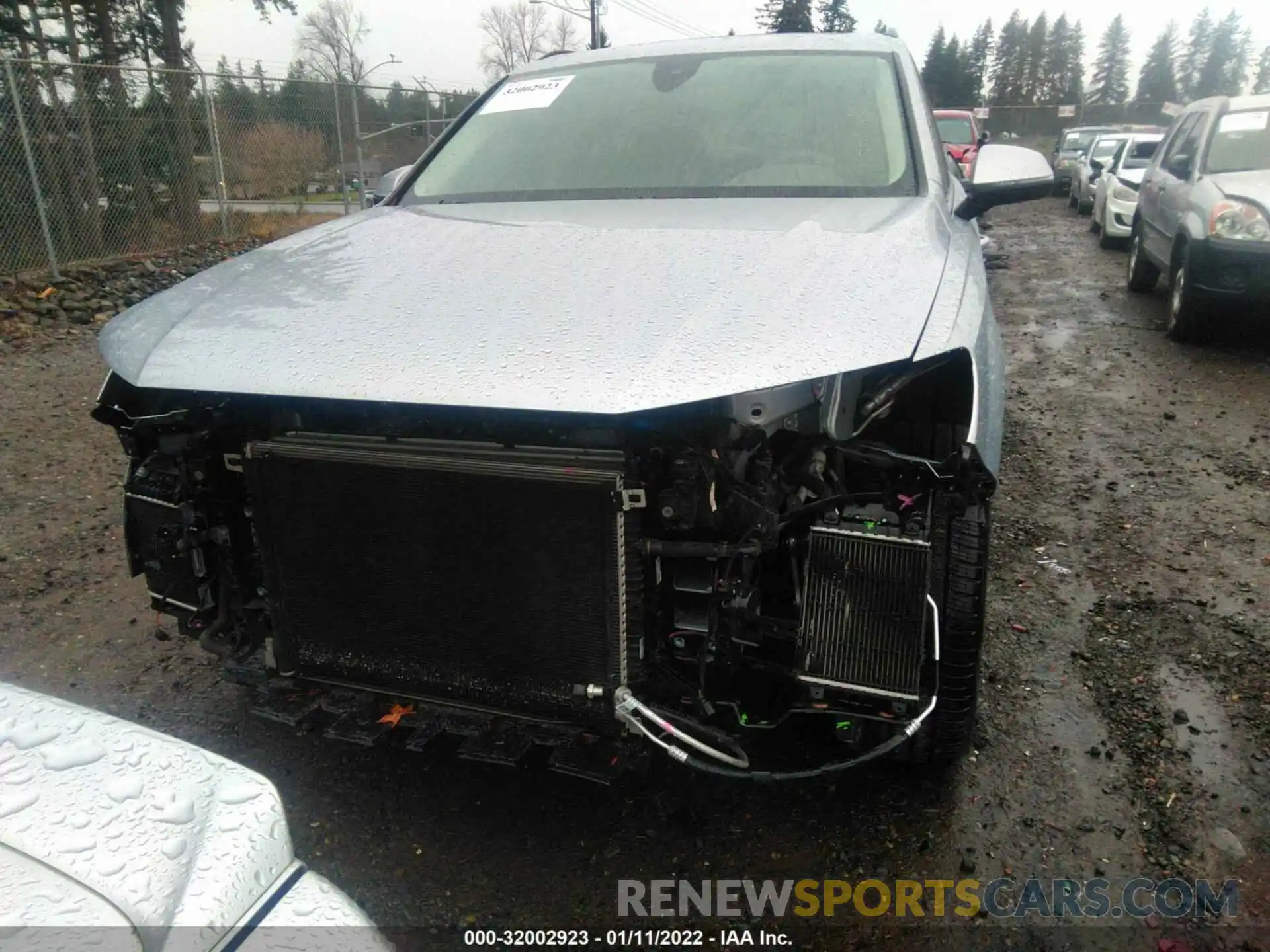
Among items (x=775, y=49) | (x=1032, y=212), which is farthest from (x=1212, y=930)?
(x=1032, y=212)

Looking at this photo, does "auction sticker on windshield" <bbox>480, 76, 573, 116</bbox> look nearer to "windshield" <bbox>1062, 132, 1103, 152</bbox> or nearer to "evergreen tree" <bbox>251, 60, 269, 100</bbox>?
"evergreen tree" <bbox>251, 60, 269, 100</bbox>

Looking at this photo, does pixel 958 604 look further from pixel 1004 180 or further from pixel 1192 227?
pixel 1192 227

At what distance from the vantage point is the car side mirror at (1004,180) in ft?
9.73

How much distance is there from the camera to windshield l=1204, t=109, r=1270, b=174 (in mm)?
6645

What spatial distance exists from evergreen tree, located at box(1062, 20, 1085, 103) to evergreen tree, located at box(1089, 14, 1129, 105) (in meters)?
8.49

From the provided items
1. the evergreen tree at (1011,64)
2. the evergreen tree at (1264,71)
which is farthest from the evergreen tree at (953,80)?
the evergreen tree at (1264,71)

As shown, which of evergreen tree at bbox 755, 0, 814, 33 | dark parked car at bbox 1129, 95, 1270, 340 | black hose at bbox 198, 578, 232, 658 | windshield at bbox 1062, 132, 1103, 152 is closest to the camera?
black hose at bbox 198, 578, 232, 658

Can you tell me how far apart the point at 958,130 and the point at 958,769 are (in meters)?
14.7

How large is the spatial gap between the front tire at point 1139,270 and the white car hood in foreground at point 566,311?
7058 mm

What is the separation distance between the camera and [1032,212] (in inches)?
663

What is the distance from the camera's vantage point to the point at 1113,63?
283 feet

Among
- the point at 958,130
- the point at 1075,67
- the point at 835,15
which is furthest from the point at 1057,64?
the point at 958,130

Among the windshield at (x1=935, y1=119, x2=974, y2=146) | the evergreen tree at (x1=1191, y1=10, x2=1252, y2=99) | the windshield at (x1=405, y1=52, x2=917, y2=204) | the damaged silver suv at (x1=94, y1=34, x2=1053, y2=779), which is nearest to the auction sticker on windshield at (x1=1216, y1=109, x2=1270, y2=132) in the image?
the windshield at (x1=405, y1=52, x2=917, y2=204)

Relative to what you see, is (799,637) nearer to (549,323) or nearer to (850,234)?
(549,323)
